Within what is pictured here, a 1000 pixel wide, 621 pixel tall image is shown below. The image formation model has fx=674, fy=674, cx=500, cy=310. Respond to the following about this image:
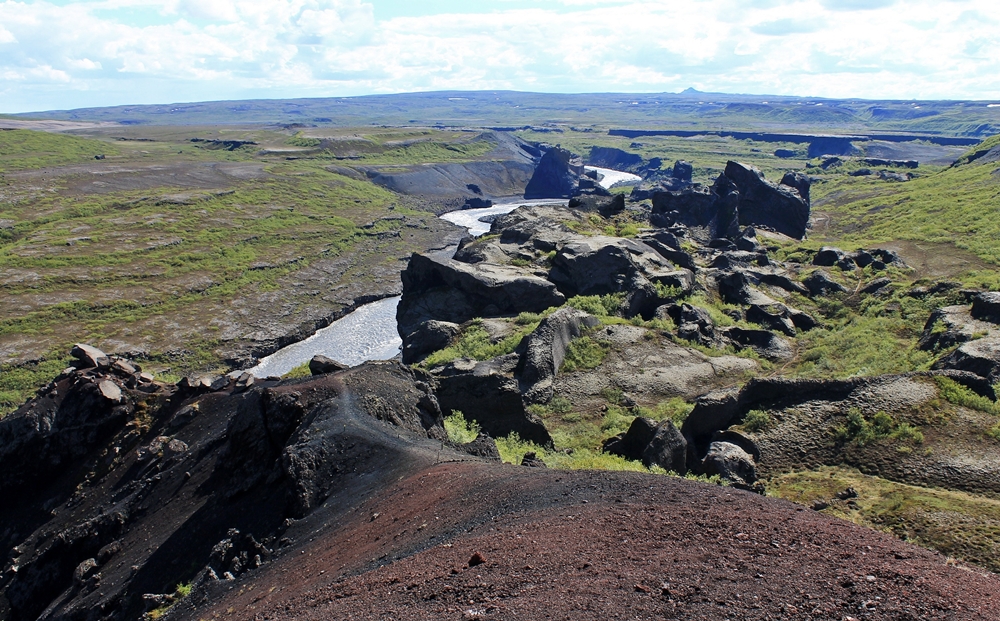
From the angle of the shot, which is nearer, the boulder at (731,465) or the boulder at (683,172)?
the boulder at (731,465)

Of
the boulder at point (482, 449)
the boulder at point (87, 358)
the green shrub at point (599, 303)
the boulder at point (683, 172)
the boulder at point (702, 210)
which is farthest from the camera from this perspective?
the boulder at point (683, 172)

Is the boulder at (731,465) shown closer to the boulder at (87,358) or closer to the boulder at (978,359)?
the boulder at (978,359)

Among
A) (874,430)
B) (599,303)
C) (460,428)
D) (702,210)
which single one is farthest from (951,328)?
(702,210)

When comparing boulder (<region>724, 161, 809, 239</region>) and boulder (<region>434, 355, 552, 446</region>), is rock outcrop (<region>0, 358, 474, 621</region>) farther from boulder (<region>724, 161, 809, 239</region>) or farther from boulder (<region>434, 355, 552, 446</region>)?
boulder (<region>724, 161, 809, 239</region>)

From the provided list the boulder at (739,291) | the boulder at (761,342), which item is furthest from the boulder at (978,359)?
the boulder at (739,291)

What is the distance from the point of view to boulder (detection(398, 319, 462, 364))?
141 feet

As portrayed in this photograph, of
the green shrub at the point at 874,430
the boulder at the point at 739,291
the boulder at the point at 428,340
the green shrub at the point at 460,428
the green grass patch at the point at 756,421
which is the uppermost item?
the green shrub at the point at 874,430

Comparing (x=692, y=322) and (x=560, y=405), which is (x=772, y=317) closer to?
(x=692, y=322)

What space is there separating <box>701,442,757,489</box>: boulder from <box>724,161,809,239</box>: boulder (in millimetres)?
65969

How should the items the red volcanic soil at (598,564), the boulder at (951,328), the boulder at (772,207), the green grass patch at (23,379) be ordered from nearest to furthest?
1. the red volcanic soil at (598,564)
2. the boulder at (951,328)
3. the green grass patch at (23,379)
4. the boulder at (772,207)

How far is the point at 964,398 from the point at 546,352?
18208 mm

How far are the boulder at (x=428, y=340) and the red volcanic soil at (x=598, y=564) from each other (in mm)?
27517

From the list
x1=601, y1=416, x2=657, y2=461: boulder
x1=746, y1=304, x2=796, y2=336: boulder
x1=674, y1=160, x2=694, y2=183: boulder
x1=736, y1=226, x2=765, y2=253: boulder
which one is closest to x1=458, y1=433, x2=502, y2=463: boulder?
x1=601, y1=416, x2=657, y2=461: boulder

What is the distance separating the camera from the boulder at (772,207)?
83500mm
